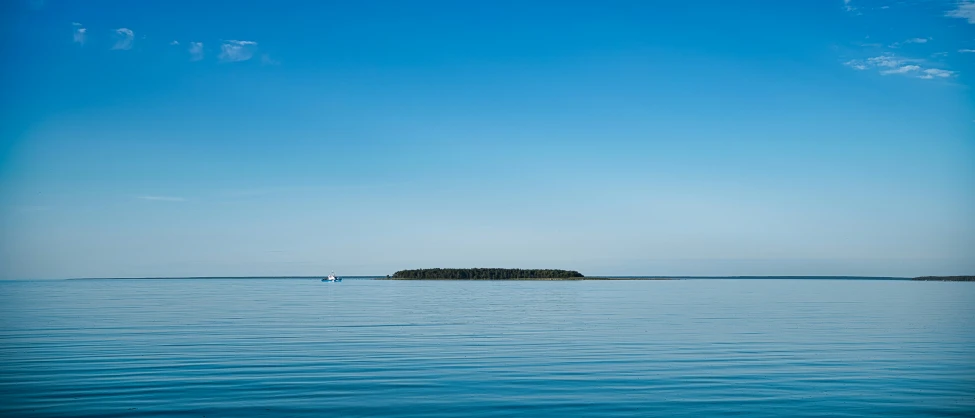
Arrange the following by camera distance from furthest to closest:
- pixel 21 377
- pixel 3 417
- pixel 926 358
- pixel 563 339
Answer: pixel 563 339, pixel 926 358, pixel 21 377, pixel 3 417

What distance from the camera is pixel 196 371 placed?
28281 mm

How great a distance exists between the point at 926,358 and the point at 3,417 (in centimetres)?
3457

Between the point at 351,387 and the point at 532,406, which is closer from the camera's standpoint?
the point at 532,406

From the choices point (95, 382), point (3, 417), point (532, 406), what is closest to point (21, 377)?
point (95, 382)

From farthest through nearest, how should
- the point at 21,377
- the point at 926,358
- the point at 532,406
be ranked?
the point at 926,358 < the point at 21,377 < the point at 532,406

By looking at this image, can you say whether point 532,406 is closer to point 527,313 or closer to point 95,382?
point 95,382

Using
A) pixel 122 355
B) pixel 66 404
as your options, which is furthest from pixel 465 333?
pixel 66 404

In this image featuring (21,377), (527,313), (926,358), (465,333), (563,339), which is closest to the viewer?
(21,377)

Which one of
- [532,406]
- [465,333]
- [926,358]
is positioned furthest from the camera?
[465,333]

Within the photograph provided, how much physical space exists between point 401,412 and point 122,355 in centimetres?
1857

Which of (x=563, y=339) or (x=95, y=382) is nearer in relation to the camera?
(x=95, y=382)

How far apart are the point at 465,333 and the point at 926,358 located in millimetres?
23470

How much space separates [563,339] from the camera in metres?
40.4

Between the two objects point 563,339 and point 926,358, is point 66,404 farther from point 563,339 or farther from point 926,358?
point 926,358
